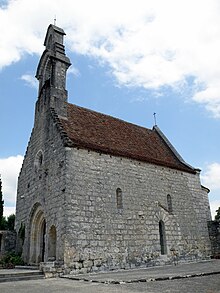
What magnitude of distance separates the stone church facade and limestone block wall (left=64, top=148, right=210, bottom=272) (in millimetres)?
43

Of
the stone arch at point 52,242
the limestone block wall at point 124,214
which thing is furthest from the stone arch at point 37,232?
the limestone block wall at point 124,214

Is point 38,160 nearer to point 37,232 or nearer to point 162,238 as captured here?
point 37,232

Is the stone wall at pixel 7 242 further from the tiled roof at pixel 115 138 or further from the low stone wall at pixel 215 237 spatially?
the low stone wall at pixel 215 237

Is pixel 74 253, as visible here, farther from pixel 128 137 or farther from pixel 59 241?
pixel 128 137

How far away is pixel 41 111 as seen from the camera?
54.8ft

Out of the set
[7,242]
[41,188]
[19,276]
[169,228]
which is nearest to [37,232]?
[41,188]

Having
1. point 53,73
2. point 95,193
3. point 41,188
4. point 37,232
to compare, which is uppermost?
point 53,73

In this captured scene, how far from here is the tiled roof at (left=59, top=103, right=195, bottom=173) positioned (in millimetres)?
14473

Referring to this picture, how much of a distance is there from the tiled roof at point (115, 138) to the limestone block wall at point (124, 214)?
1.44ft

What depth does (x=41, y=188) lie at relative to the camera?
1469 cm

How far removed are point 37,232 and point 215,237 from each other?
1103cm

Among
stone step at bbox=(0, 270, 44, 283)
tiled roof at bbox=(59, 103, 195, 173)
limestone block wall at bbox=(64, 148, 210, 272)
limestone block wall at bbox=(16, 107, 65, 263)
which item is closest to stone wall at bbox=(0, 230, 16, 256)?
limestone block wall at bbox=(16, 107, 65, 263)

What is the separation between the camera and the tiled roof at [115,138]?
14473 mm

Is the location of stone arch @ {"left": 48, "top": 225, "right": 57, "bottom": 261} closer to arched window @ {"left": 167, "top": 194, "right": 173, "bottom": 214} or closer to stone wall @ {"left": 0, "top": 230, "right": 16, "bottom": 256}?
stone wall @ {"left": 0, "top": 230, "right": 16, "bottom": 256}
